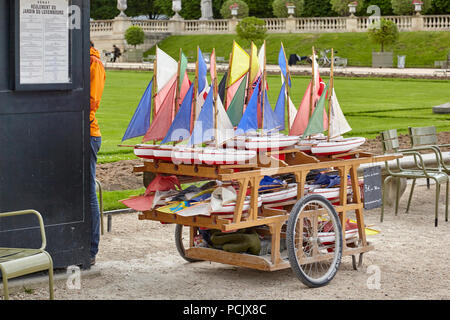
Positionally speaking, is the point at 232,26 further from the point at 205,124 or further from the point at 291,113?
the point at 205,124

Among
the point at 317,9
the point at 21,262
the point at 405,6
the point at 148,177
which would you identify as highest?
the point at 317,9

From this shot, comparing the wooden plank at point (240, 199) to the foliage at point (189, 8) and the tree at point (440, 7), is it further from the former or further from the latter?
the foliage at point (189, 8)

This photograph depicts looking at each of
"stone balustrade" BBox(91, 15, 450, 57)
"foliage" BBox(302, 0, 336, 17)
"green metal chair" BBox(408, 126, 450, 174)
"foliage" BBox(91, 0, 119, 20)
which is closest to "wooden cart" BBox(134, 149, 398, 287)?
"green metal chair" BBox(408, 126, 450, 174)

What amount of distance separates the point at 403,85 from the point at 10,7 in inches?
988

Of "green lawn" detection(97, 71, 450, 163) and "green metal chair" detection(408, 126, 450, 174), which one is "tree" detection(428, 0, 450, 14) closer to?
"green lawn" detection(97, 71, 450, 163)

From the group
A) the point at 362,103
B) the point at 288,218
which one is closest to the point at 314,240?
the point at 288,218

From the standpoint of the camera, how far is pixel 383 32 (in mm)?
43969

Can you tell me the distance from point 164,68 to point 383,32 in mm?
38706

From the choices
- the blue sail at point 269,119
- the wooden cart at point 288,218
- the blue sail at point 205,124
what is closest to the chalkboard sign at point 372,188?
the wooden cart at point 288,218

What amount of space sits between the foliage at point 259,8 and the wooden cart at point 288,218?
62.0m

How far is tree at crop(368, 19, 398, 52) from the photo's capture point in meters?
43.7

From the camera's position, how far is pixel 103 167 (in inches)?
466

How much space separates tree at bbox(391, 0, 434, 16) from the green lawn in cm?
2329
